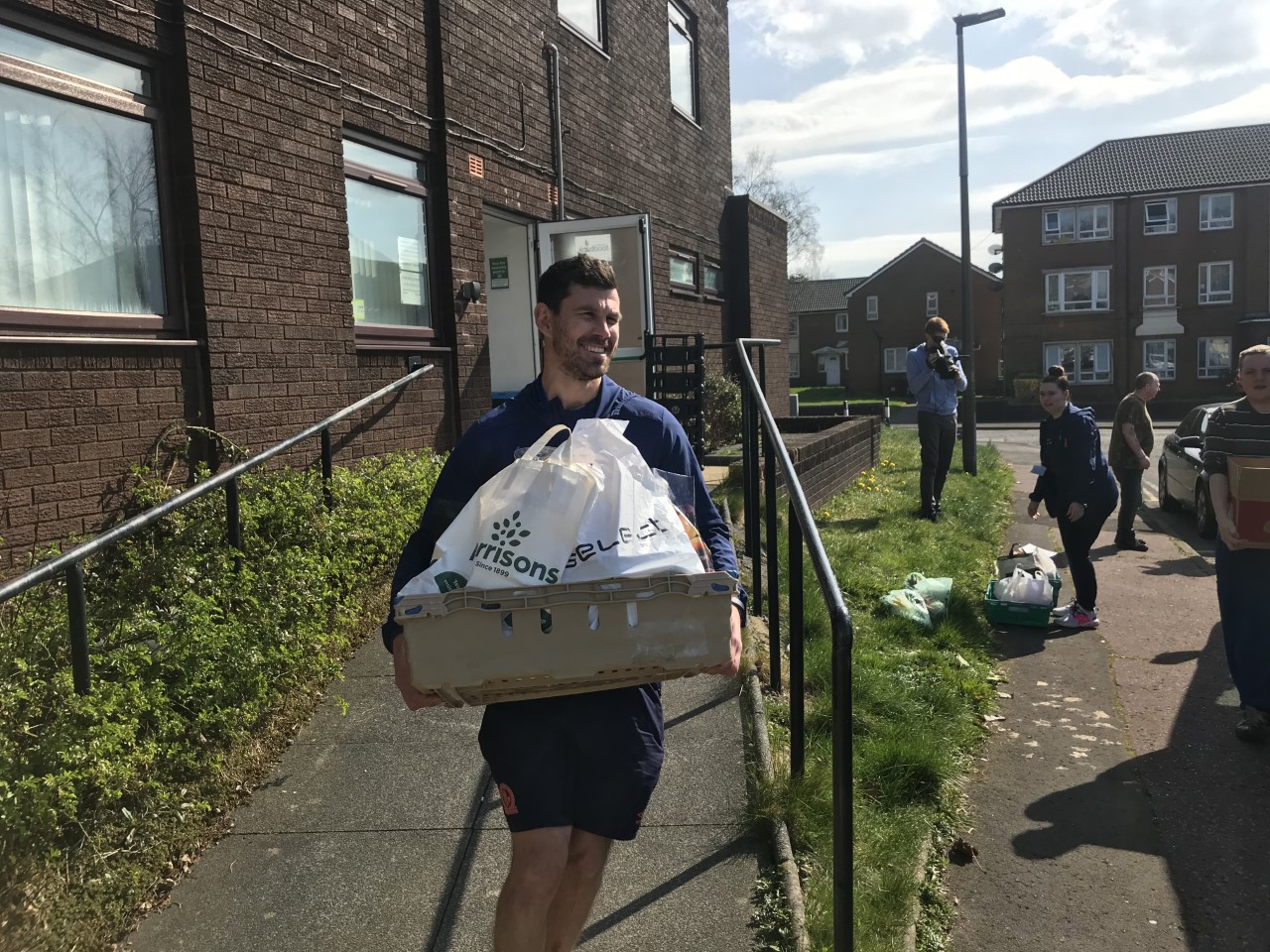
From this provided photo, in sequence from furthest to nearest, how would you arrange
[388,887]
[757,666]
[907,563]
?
[907,563]
[757,666]
[388,887]

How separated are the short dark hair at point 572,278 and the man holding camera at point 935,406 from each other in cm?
783

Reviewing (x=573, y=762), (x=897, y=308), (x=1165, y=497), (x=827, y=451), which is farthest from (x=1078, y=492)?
(x=897, y=308)

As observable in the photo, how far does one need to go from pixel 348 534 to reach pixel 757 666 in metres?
2.12

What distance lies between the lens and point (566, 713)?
7.72 feet

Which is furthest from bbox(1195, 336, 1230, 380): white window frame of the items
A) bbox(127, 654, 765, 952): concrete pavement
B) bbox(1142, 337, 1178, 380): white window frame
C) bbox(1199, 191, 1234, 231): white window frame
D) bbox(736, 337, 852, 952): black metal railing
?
bbox(127, 654, 765, 952): concrete pavement

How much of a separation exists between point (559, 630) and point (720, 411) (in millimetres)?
10900

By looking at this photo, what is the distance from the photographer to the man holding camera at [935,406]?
9977mm

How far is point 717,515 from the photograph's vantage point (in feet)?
8.79

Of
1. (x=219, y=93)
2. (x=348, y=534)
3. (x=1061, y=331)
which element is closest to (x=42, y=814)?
(x=348, y=534)

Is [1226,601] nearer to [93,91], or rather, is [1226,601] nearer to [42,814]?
[42,814]

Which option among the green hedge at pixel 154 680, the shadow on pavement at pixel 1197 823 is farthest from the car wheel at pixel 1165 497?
the green hedge at pixel 154 680

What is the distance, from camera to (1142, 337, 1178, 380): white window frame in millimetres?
43312

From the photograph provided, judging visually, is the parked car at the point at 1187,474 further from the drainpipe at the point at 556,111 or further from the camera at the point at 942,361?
the drainpipe at the point at 556,111

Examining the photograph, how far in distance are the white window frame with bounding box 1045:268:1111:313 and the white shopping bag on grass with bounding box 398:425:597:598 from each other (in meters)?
46.6
